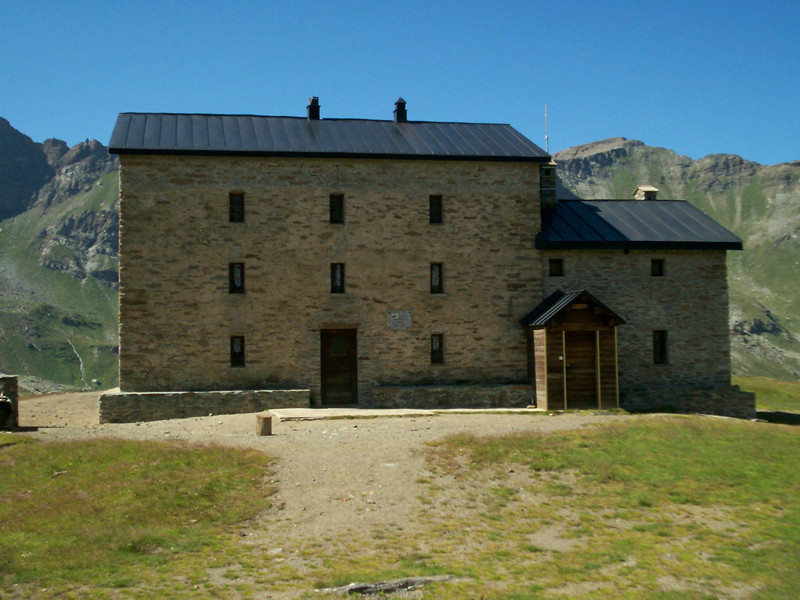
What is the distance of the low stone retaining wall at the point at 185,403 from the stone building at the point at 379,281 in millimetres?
55

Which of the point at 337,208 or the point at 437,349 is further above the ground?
the point at 337,208

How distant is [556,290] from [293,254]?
876cm

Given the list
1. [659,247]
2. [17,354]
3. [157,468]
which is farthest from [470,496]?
[17,354]

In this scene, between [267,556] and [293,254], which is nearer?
[267,556]

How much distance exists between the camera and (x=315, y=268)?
82.9 feet

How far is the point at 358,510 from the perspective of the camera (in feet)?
40.8

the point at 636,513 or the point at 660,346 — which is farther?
the point at 660,346

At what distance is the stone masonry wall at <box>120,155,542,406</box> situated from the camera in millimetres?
24391

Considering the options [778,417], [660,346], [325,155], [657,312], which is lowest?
[778,417]

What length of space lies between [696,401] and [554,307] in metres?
6.22

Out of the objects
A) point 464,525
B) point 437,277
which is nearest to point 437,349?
point 437,277

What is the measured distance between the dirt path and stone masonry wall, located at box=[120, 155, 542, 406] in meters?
3.06

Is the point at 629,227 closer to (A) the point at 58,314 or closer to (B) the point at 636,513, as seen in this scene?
(B) the point at 636,513

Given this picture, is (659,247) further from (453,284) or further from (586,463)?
(586,463)
